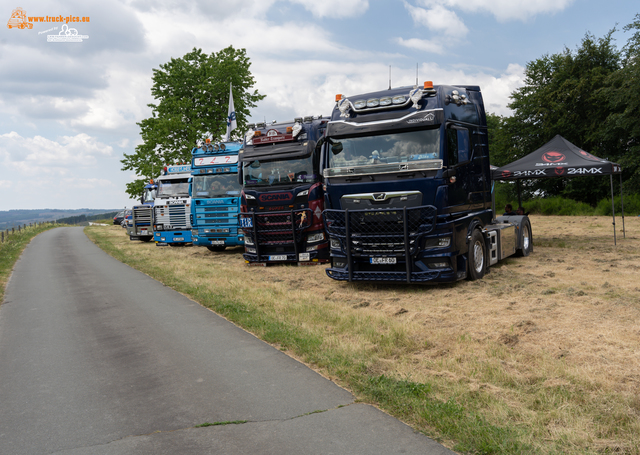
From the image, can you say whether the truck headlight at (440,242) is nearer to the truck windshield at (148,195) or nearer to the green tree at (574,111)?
the truck windshield at (148,195)

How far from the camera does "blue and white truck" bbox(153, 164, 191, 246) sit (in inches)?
911

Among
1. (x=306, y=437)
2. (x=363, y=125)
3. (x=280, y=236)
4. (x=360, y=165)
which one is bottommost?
(x=306, y=437)

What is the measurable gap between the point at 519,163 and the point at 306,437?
14.2m

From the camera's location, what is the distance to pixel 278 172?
46.3 ft

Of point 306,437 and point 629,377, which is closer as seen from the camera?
point 306,437

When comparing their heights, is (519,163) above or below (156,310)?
above

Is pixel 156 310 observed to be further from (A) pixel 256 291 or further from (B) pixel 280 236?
(B) pixel 280 236

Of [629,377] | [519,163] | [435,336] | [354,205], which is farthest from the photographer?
[519,163]

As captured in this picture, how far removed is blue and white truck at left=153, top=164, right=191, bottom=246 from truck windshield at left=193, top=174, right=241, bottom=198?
15.5 feet

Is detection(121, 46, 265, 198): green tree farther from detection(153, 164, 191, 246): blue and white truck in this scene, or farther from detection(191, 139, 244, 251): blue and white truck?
detection(191, 139, 244, 251): blue and white truck

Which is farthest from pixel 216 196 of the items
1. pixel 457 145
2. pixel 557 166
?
pixel 557 166

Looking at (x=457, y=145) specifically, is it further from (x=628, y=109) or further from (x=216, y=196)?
(x=628, y=109)

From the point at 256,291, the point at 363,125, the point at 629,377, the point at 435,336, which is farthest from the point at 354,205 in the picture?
the point at 629,377

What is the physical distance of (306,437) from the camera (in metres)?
3.80
